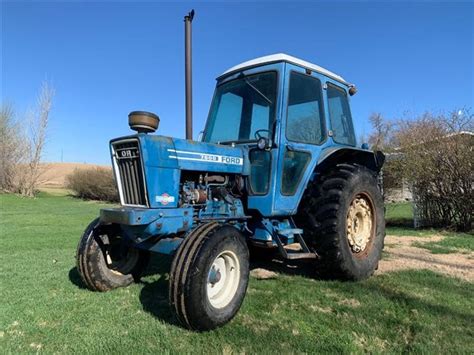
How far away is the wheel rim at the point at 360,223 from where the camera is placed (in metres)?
4.73

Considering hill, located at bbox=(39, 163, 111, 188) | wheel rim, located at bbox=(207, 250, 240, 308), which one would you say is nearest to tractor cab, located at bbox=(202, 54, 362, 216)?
wheel rim, located at bbox=(207, 250, 240, 308)

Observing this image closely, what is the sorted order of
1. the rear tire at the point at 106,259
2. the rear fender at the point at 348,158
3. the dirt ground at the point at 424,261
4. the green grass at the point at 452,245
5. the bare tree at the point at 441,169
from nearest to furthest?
the rear tire at the point at 106,259 < the rear fender at the point at 348,158 < the dirt ground at the point at 424,261 < the green grass at the point at 452,245 < the bare tree at the point at 441,169

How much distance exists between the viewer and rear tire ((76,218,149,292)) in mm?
4066

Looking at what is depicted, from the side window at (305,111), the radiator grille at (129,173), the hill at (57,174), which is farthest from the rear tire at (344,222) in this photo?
the hill at (57,174)

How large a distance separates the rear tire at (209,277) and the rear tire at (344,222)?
3.63 feet

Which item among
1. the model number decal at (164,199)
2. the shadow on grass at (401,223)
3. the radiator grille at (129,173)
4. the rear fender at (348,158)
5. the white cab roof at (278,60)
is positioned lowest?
the shadow on grass at (401,223)

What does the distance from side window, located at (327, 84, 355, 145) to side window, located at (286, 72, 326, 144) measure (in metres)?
0.25

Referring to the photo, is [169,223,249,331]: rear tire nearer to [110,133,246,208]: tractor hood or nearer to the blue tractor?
the blue tractor

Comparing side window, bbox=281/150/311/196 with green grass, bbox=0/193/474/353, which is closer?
green grass, bbox=0/193/474/353

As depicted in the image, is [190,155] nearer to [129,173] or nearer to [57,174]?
[129,173]

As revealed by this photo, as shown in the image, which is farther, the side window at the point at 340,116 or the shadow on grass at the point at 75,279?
the side window at the point at 340,116

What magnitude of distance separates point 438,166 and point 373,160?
4517 mm

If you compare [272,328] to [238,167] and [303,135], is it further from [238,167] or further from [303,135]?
[303,135]

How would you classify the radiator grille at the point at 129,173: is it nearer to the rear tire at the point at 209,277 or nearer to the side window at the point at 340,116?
the rear tire at the point at 209,277
